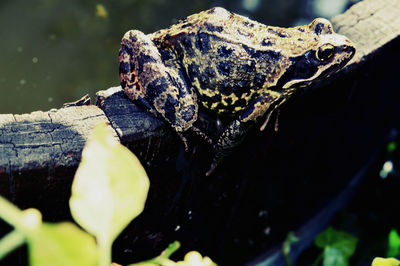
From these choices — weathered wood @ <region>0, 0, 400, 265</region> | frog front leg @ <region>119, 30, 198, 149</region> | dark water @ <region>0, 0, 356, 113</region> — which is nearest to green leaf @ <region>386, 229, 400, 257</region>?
weathered wood @ <region>0, 0, 400, 265</region>

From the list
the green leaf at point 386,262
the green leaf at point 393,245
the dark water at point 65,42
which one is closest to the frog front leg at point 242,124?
the green leaf at point 386,262

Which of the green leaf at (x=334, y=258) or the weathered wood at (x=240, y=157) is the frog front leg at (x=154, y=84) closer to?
the weathered wood at (x=240, y=157)

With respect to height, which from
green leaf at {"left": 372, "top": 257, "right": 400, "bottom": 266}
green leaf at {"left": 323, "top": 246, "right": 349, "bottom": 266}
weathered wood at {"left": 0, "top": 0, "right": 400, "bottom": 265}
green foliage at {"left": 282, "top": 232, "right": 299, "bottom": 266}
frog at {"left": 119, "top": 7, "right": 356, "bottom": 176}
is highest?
frog at {"left": 119, "top": 7, "right": 356, "bottom": 176}

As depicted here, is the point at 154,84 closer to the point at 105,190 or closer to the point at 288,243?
the point at 105,190

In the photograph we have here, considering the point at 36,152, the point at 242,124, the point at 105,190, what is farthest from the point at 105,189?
the point at 242,124

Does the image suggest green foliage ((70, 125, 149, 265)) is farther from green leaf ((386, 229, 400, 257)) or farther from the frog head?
green leaf ((386, 229, 400, 257))

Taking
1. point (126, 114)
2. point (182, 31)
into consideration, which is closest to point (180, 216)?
point (126, 114)
